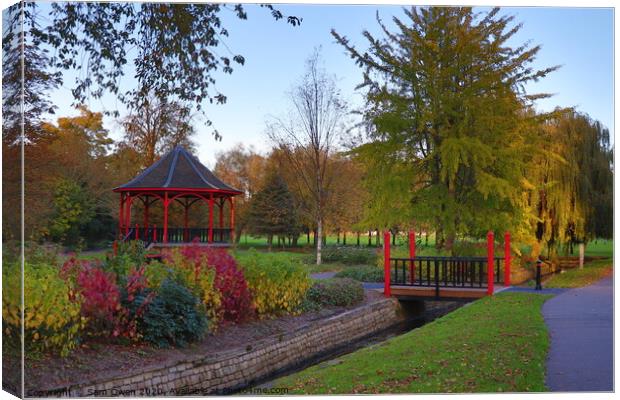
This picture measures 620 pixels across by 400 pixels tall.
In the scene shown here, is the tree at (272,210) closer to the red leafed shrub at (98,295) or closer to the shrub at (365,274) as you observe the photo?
the shrub at (365,274)

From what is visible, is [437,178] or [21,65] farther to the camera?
[437,178]

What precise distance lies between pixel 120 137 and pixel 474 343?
526 cm

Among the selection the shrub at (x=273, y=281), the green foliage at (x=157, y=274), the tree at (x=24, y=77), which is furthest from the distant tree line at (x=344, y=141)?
the shrub at (x=273, y=281)

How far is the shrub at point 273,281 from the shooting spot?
31.6ft

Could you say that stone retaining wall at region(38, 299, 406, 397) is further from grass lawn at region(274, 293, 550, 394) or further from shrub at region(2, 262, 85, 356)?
grass lawn at region(274, 293, 550, 394)

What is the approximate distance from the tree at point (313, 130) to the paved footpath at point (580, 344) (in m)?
4.99

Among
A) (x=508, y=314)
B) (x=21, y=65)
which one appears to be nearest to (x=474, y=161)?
(x=508, y=314)

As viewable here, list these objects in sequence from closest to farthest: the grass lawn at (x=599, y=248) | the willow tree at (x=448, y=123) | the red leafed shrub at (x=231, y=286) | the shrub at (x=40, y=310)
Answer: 1. the shrub at (x=40, y=310)
2. the red leafed shrub at (x=231, y=286)
3. the willow tree at (x=448, y=123)
4. the grass lawn at (x=599, y=248)

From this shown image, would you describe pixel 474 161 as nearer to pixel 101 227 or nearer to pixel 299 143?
pixel 299 143

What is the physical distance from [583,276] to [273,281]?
8.29 meters

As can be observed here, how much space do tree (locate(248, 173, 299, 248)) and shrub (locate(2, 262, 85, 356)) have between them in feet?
33.6

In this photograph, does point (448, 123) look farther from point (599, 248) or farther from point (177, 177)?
point (177, 177)

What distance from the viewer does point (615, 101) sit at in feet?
24.4

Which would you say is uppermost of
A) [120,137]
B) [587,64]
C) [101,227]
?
[587,64]
